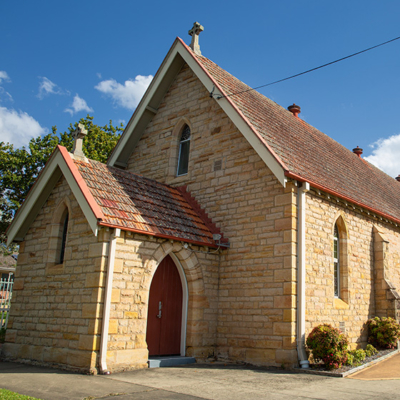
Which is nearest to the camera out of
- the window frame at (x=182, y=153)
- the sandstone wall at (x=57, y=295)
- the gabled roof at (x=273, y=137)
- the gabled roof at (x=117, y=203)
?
the sandstone wall at (x=57, y=295)

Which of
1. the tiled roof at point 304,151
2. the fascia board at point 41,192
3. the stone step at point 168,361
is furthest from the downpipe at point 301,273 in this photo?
the fascia board at point 41,192

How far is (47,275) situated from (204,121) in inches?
261

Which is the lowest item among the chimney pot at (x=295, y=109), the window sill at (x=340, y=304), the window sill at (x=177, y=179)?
the window sill at (x=340, y=304)

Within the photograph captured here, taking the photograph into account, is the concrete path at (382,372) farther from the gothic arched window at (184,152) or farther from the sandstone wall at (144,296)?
the gothic arched window at (184,152)

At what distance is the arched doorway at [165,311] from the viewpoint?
11133 mm

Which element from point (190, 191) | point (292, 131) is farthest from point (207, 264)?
point (292, 131)

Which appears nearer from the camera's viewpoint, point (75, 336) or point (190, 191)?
point (75, 336)

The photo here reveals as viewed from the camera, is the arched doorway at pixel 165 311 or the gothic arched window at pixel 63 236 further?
the gothic arched window at pixel 63 236

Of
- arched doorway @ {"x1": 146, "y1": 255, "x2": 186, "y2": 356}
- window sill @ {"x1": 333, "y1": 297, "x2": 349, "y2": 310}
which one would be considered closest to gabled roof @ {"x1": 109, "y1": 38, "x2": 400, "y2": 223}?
window sill @ {"x1": 333, "y1": 297, "x2": 349, "y2": 310}

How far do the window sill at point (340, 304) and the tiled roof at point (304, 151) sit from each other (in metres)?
2.91

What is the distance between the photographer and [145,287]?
410 inches

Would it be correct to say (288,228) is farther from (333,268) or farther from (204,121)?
(204,121)

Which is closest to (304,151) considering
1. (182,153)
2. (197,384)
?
(182,153)

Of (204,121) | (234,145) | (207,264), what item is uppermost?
(204,121)
